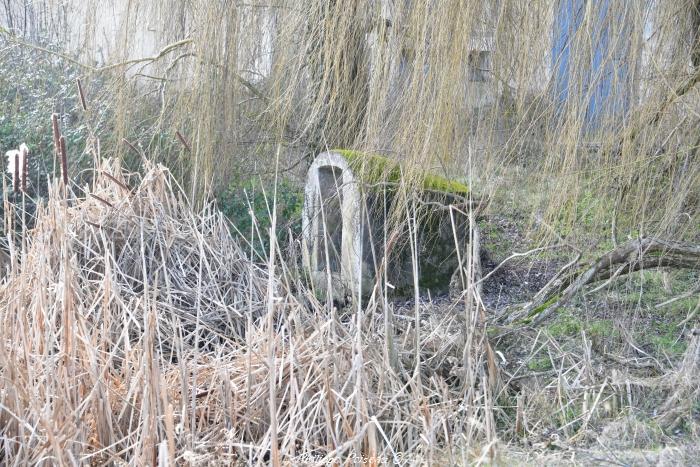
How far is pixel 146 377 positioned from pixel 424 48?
4.68 feet

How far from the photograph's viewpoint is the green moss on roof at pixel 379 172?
156 inches

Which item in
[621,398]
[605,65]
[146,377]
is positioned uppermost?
[605,65]

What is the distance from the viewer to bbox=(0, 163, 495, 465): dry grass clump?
2.22m

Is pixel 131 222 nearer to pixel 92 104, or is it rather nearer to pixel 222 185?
pixel 222 185

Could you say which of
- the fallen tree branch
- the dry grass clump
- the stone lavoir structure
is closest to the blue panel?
the fallen tree branch

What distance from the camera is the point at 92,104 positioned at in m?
5.60

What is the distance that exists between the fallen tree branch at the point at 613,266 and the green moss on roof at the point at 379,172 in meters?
0.62

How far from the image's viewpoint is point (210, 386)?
2697 millimetres

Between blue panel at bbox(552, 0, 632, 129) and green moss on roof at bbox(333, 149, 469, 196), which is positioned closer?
blue panel at bbox(552, 0, 632, 129)

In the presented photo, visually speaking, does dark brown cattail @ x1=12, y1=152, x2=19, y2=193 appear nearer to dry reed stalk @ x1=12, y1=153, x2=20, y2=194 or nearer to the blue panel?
dry reed stalk @ x1=12, y1=153, x2=20, y2=194

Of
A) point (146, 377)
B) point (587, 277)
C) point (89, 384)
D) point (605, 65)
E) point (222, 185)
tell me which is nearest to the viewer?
point (146, 377)

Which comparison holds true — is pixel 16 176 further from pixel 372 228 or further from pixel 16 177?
pixel 372 228

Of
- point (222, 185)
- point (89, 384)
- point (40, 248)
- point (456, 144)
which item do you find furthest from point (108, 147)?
point (89, 384)

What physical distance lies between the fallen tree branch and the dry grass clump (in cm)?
45
